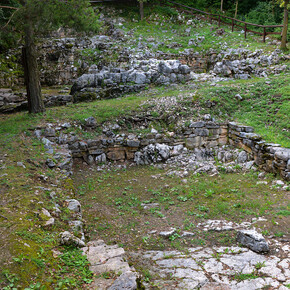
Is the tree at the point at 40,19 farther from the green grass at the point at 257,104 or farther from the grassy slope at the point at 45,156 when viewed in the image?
the green grass at the point at 257,104

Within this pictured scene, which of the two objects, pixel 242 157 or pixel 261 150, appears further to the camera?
pixel 242 157

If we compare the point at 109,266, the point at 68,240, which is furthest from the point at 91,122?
the point at 109,266

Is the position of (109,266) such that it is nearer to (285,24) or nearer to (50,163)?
(50,163)

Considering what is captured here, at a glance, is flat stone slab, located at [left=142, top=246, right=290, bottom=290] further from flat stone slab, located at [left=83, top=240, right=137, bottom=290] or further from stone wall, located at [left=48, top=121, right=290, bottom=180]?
stone wall, located at [left=48, top=121, right=290, bottom=180]

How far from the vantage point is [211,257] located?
448 cm

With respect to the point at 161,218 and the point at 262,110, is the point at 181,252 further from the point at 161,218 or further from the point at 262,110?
the point at 262,110

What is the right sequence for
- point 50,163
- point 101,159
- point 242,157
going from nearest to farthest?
point 50,163
point 242,157
point 101,159

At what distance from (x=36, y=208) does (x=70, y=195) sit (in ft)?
4.60

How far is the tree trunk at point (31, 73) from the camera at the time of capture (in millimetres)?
9594

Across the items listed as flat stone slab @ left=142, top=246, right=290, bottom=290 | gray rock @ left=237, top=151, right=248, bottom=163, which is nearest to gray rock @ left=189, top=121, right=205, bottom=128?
gray rock @ left=237, top=151, right=248, bottom=163

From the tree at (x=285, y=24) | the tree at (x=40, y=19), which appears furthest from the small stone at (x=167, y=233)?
the tree at (x=285, y=24)

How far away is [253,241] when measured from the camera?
464 cm

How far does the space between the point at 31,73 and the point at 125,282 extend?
30.7ft

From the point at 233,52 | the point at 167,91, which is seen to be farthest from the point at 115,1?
the point at 167,91
